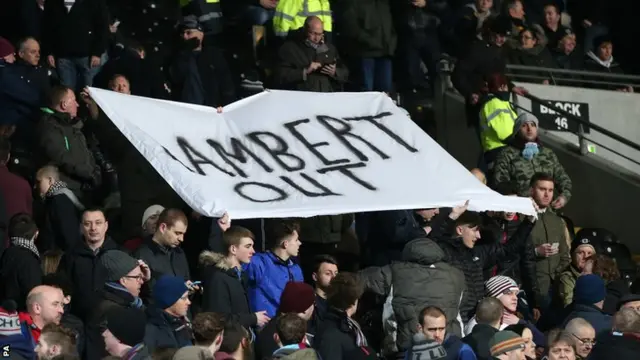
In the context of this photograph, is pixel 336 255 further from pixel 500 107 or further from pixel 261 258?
pixel 500 107

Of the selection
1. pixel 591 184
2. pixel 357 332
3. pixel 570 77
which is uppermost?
pixel 357 332

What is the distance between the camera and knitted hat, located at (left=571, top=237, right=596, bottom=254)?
52.3 feet

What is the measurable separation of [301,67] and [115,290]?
530 cm

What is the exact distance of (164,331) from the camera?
11938 millimetres

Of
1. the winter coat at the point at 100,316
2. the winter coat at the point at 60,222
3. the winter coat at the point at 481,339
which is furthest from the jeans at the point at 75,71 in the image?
the winter coat at the point at 481,339

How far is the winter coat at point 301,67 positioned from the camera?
17391 millimetres

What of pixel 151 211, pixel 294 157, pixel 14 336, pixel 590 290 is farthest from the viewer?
pixel 294 157

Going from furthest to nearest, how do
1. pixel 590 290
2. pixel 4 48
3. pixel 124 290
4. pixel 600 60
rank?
1. pixel 600 60
2. pixel 4 48
3. pixel 590 290
4. pixel 124 290

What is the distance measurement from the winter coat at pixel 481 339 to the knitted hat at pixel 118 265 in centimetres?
239

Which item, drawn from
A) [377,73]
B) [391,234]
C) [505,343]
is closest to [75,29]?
[377,73]

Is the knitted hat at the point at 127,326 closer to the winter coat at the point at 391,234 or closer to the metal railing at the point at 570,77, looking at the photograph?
the winter coat at the point at 391,234

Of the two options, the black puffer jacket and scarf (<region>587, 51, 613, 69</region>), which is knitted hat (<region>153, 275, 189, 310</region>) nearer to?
the black puffer jacket

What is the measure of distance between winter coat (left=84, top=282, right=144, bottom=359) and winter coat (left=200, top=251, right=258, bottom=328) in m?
0.84

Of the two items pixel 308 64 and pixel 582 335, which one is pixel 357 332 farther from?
pixel 308 64
